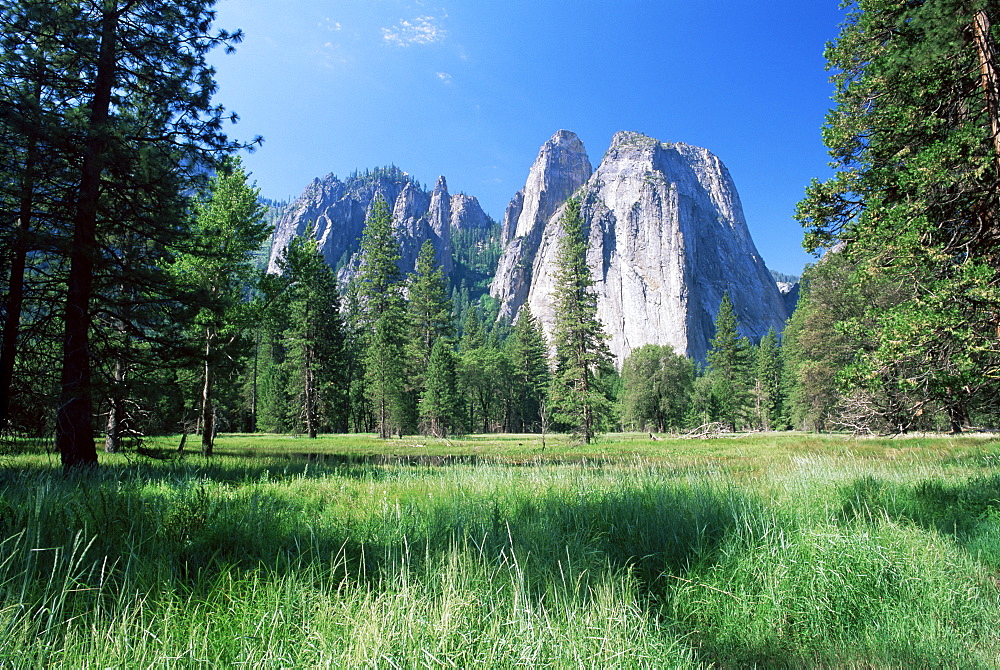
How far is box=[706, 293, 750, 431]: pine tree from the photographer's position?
165 ft

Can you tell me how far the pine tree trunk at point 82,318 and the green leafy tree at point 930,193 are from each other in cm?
1525

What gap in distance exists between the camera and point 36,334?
27.5ft

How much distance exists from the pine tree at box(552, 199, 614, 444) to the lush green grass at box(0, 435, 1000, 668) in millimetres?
22217

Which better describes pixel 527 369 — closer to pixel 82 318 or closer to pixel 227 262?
pixel 227 262

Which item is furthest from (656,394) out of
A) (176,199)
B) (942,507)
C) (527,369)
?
(176,199)

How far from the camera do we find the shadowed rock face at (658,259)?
433 ft

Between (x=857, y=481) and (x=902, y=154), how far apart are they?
7.59 meters

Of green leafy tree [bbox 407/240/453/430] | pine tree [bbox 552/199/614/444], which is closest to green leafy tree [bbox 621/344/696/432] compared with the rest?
green leafy tree [bbox 407/240/453/430]

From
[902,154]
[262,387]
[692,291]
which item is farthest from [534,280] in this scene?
[902,154]

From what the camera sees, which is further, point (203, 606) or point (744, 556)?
point (744, 556)

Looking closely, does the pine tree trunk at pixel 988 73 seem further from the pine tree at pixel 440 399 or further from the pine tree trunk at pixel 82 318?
the pine tree at pixel 440 399

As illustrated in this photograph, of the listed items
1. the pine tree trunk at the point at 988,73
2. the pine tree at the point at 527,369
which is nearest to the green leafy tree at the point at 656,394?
the pine tree at the point at 527,369

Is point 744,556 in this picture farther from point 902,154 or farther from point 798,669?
point 902,154

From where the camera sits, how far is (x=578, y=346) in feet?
94.6
